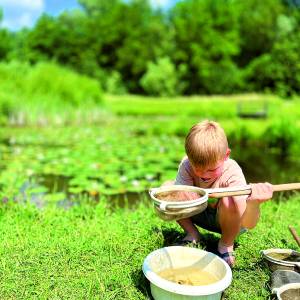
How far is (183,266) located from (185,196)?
44 centimetres

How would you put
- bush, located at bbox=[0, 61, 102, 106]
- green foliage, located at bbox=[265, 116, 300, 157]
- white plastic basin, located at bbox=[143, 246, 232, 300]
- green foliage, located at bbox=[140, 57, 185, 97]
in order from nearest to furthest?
1. white plastic basin, located at bbox=[143, 246, 232, 300]
2. green foliage, located at bbox=[265, 116, 300, 157]
3. bush, located at bbox=[0, 61, 102, 106]
4. green foliage, located at bbox=[140, 57, 185, 97]

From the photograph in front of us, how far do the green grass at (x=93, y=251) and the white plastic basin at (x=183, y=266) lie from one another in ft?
0.50

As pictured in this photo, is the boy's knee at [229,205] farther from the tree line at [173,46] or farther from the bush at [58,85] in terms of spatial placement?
the tree line at [173,46]

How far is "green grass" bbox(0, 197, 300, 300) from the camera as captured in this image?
88.2 inches

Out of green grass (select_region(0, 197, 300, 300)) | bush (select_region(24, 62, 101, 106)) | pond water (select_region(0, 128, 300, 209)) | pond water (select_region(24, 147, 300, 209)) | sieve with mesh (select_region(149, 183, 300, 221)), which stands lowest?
pond water (select_region(24, 147, 300, 209))

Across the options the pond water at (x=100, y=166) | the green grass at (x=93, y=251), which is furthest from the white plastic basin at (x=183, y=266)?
the pond water at (x=100, y=166)

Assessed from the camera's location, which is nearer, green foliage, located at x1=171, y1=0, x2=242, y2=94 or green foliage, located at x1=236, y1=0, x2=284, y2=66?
green foliage, located at x1=171, y1=0, x2=242, y2=94

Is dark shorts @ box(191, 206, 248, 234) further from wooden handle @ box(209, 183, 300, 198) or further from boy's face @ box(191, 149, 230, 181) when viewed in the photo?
wooden handle @ box(209, 183, 300, 198)

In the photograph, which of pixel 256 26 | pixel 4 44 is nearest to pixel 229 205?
pixel 256 26

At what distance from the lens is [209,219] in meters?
2.58

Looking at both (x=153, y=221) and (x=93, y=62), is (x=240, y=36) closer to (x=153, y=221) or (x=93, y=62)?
(x=93, y=62)

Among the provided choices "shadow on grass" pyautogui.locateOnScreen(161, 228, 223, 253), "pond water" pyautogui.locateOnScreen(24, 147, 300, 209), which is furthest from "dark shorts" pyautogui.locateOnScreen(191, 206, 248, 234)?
"pond water" pyautogui.locateOnScreen(24, 147, 300, 209)

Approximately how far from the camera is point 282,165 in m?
7.59

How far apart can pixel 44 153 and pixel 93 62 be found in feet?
115
